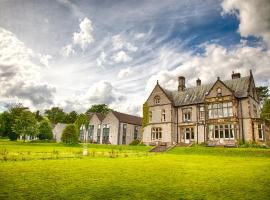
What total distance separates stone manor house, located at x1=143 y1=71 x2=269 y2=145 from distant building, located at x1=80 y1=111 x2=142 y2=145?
1151 cm

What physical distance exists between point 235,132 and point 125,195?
32803mm

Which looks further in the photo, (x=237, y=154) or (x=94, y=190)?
(x=237, y=154)

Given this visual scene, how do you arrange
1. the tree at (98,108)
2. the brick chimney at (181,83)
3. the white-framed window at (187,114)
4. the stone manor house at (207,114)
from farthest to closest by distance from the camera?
the tree at (98,108)
the brick chimney at (181,83)
the white-framed window at (187,114)
the stone manor house at (207,114)

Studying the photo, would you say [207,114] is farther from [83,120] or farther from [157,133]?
[83,120]

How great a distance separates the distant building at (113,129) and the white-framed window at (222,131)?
76.8ft

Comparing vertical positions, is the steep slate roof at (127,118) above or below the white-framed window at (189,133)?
above

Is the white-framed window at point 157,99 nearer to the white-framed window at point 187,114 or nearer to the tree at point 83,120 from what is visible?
the white-framed window at point 187,114

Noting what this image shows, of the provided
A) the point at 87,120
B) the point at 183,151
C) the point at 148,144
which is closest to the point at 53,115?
the point at 87,120

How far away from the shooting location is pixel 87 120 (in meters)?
63.3

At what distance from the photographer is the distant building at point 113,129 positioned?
5591 cm

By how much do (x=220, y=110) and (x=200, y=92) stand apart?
650 cm

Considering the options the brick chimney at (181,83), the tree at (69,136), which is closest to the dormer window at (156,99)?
the brick chimney at (181,83)

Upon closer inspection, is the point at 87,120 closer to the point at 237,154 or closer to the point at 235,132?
the point at 235,132

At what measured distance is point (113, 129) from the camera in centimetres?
5650
